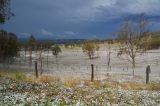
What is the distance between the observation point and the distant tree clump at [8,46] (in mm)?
113162

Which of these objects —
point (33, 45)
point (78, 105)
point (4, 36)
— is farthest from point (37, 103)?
point (33, 45)

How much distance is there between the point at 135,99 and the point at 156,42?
378 feet

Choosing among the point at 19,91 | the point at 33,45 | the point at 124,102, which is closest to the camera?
the point at 124,102

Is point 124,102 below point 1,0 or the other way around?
below

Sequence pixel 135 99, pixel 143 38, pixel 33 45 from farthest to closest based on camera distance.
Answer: pixel 33 45, pixel 143 38, pixel 135 99

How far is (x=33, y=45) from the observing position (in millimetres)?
151750

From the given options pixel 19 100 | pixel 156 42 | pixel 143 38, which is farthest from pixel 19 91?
pixel 156 42

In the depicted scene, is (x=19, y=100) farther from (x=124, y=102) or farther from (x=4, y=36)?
(x=4, y=36)

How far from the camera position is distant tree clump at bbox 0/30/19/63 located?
113 meters

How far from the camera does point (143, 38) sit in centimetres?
7125

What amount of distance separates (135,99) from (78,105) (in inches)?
188

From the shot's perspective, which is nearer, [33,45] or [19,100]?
[19,100]

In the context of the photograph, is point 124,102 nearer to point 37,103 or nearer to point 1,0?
point 37,103

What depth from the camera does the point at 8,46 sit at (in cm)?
11588
